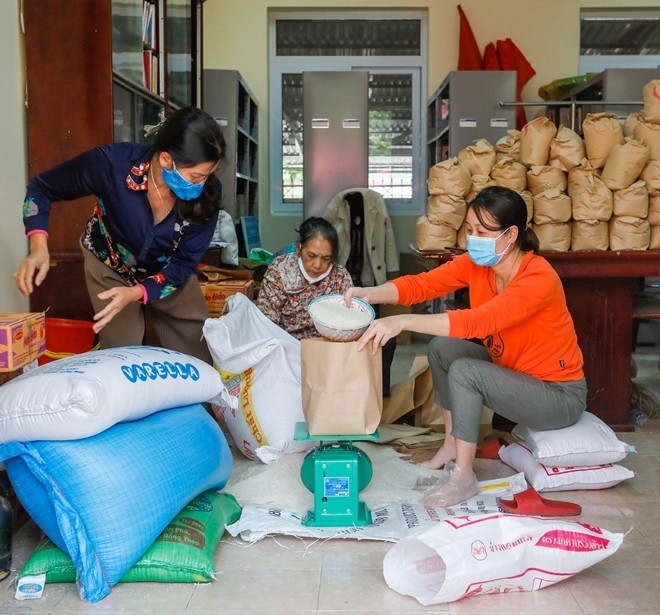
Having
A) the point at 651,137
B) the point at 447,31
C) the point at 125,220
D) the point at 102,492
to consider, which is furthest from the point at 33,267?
the point at 447,31

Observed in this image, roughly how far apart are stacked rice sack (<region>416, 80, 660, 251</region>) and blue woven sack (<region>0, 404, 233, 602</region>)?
192 cm

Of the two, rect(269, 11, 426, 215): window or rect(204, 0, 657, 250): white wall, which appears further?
rect(269, 11, 426, 215): window

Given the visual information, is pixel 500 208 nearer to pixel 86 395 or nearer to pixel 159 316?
pixel 159 316

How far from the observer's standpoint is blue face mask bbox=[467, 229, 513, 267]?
106 inches

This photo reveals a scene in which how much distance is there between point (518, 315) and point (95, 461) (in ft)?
4.37

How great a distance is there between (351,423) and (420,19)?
245 inches

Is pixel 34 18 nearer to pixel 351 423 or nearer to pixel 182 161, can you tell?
pixel 182 161

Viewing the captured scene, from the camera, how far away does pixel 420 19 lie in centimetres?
779

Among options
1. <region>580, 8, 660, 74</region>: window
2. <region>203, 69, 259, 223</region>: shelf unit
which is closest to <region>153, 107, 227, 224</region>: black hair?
<region>203, 69, 259, 223</region>: shelf unit

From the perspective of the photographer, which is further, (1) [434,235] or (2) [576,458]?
(1) [434,235]

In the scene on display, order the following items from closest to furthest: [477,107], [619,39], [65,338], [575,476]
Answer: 1. [575,476]
2. [65,338]
3. [477,107]
4. [619,39]

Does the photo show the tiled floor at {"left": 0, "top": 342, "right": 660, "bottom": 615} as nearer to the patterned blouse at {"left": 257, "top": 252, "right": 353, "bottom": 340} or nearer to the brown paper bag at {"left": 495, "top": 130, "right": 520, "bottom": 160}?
the patterned blouse at {"left": 257, "top": 252, "right": 353, "bottom": 340}

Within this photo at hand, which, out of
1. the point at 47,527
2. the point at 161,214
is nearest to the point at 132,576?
the point at 47,527

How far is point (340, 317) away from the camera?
8.15 feet
